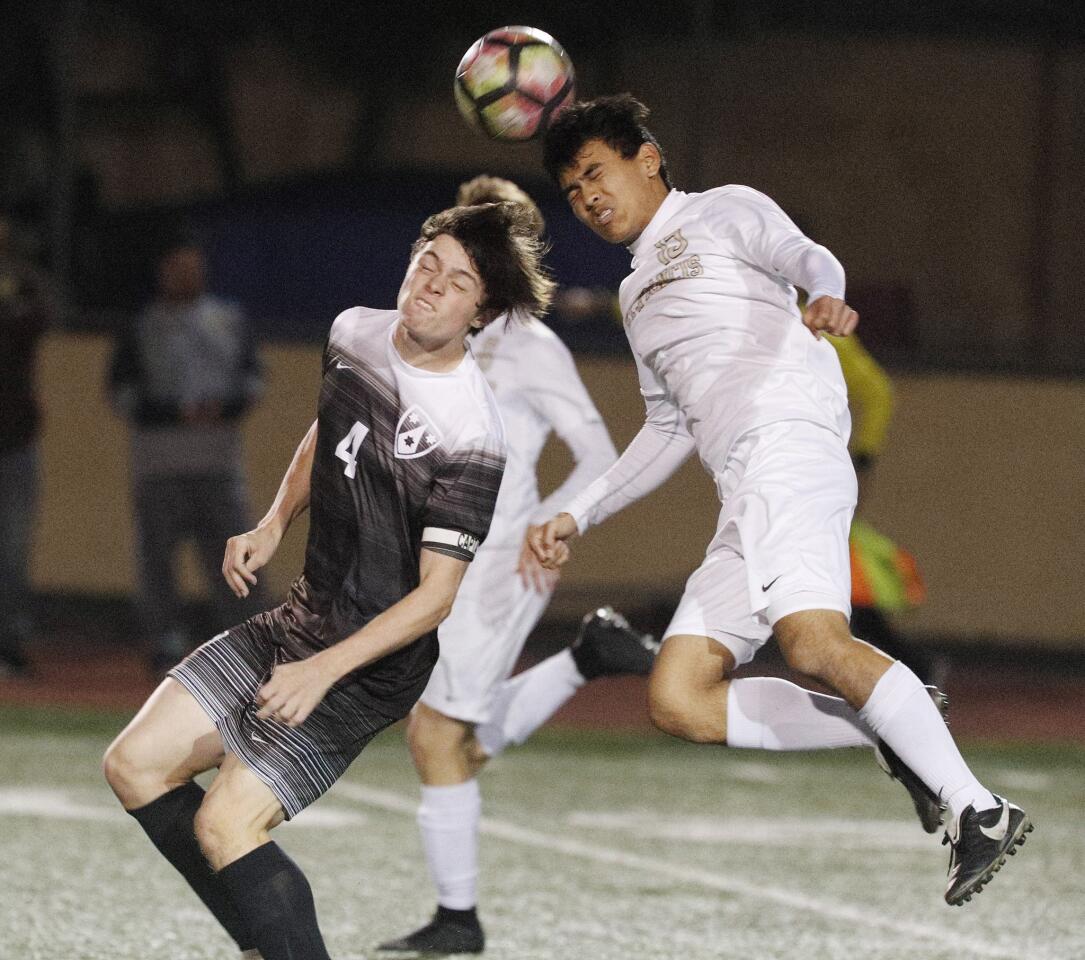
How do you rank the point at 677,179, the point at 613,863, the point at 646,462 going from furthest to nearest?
the point at 677,179 → the point at 613,863 → the point at 646,462

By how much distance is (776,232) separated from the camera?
545 centimetres

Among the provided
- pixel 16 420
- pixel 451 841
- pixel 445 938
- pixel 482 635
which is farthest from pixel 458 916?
pixel 16 420

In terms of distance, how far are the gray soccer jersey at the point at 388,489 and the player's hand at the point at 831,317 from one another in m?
0.73

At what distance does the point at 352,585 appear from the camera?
502 centimetres

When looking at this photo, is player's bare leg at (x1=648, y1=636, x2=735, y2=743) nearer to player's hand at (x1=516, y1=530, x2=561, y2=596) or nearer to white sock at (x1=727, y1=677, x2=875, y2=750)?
white sock at (x1=727, y1=677, x2=875, y2=750)

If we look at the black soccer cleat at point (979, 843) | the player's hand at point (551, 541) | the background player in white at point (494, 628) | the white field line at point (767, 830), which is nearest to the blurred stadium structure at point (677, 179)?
the white field line at point (767, 830)

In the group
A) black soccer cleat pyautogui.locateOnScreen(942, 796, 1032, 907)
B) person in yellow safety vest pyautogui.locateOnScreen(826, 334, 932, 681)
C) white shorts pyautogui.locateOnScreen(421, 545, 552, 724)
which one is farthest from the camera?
person in yellow safety vest pyautogui.locateOnScreen(826, 334, 932, 681)

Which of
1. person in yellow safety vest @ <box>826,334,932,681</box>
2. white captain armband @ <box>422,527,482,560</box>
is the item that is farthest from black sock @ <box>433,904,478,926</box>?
person in yellow safety vest @ <box>826,334,932,681</box>

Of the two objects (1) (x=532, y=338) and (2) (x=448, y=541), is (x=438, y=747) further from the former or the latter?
(2) (x=448, y=541)

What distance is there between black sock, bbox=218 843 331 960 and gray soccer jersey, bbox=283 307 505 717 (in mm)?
427

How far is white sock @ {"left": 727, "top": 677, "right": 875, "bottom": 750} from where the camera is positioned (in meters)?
5.64

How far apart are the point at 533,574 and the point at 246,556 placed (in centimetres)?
138

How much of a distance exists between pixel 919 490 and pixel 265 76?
213 inches

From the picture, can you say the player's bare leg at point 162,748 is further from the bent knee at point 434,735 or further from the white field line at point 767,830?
the white field line at point 767,830
